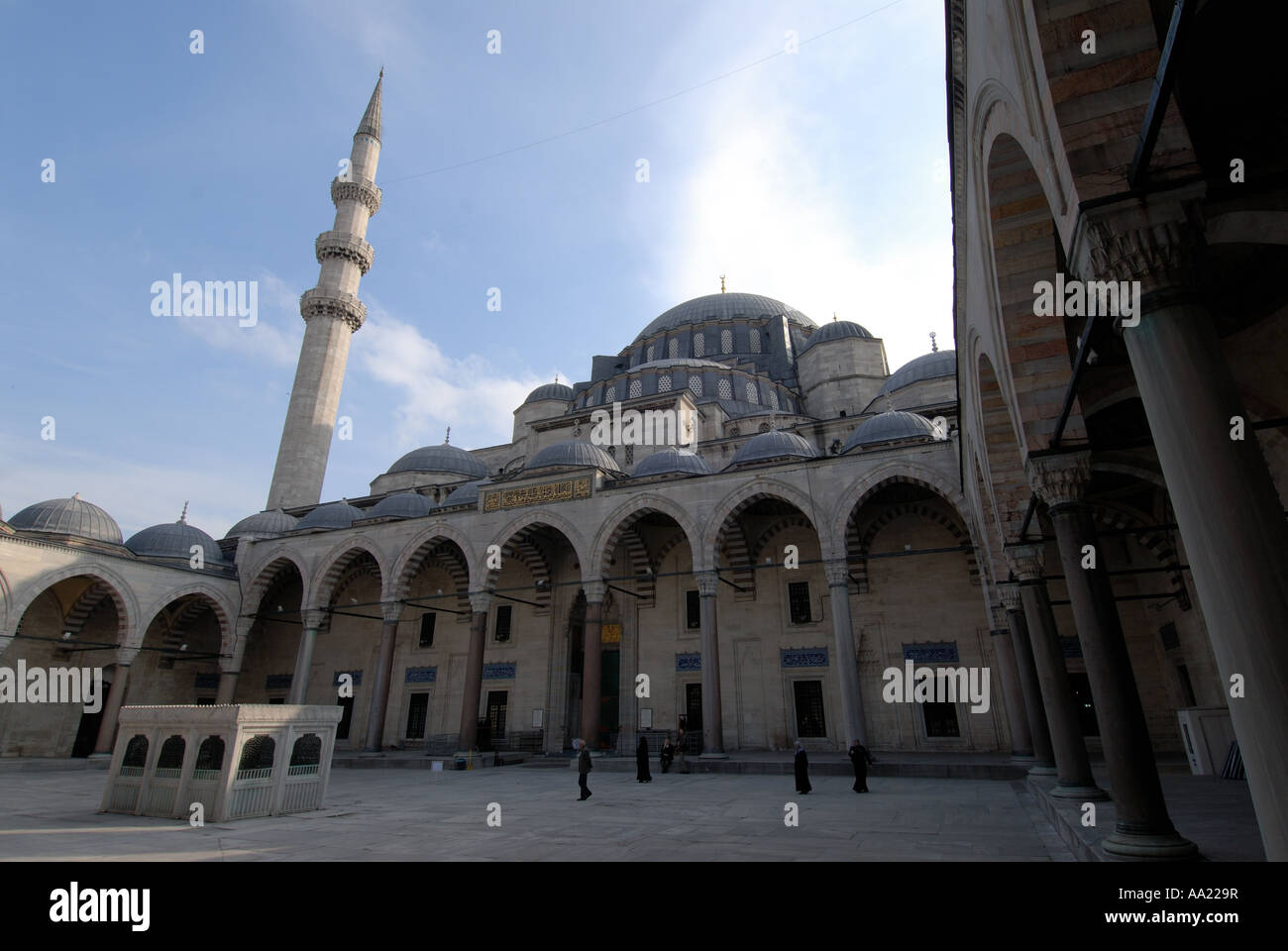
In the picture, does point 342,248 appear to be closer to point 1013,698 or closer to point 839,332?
point 839,332

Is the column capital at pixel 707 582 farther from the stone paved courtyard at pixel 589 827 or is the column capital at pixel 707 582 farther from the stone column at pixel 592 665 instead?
the stone paved courtyard at pixel 589 827

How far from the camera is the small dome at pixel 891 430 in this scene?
586 inches

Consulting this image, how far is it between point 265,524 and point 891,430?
19.4 m

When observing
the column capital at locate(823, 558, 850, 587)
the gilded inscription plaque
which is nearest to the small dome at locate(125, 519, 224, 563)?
the gilded inscription plaque

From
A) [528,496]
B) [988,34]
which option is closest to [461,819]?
[988,34]

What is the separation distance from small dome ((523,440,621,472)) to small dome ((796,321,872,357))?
38.4ft

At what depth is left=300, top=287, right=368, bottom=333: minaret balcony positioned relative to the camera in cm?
2572

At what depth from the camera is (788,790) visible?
32.7ft

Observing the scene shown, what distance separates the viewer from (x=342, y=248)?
86.9 feet

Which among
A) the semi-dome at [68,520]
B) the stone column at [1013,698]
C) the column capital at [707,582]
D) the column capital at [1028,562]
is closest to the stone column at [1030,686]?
the column capital at [1028,562]

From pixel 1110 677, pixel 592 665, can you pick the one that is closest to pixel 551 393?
pixel 592 665
